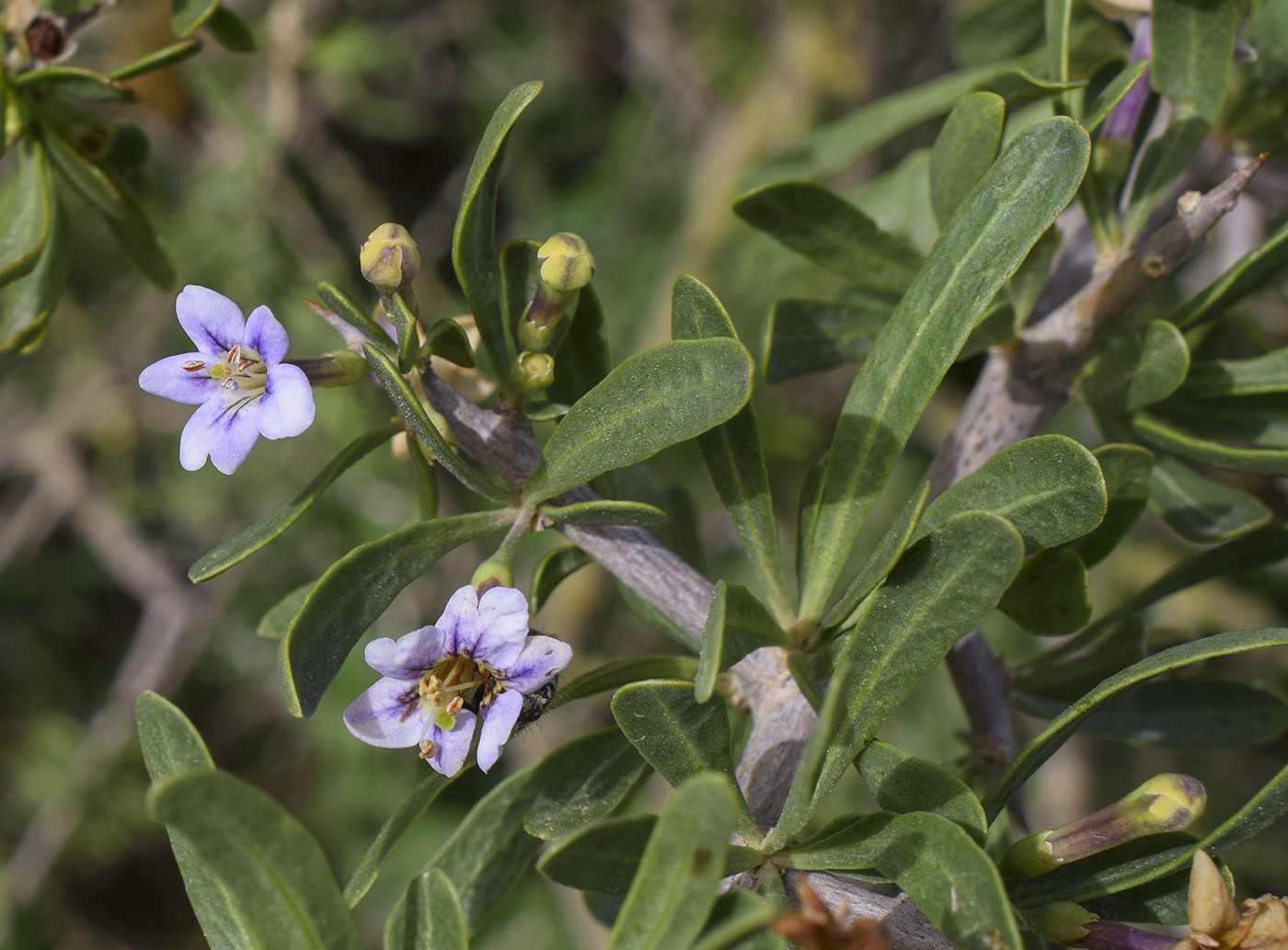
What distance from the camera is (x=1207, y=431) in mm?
1995

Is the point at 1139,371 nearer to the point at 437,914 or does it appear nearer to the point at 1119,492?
the point at 1119,492

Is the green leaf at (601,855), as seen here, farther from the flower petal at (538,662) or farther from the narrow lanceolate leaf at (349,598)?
the narrow lanceolate leaf at (349,598)

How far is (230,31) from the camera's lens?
223 centimetres

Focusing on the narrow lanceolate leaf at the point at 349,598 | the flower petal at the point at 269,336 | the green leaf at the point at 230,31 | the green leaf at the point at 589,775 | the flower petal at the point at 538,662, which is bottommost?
the green leaf at the point at 589,775

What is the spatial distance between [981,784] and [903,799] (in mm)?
701

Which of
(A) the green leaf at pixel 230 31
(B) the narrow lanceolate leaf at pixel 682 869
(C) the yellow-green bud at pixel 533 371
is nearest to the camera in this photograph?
(B) the narrow lanceolate leaf at pixel 682 869

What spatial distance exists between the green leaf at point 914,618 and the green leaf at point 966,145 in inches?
24.5

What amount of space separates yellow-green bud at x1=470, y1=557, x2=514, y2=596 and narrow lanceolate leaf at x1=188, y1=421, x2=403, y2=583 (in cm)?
24

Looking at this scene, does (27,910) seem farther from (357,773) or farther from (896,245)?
(896,245)

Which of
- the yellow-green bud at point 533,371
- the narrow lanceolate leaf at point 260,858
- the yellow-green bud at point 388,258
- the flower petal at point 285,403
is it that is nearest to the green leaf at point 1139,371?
the yellow-green bud at point 533,371

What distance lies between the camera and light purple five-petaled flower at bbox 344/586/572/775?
4.45ft

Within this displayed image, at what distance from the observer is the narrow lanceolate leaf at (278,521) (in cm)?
134

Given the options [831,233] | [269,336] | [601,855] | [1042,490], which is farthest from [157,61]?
[1042,490]

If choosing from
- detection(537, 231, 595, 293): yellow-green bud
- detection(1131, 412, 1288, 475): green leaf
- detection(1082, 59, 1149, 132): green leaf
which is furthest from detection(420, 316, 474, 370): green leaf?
detection(1131, 412, 1288, 475): green leaf
